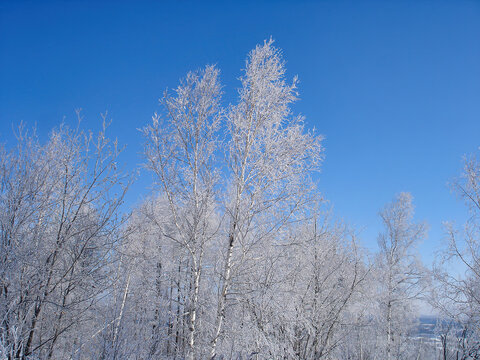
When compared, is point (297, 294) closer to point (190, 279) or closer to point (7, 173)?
point (190, 279)

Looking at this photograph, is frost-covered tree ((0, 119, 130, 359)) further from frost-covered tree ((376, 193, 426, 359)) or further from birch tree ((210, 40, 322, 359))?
frost-covered tree ((376, 193, 426, 359))

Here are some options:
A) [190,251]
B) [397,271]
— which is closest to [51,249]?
[190,251]

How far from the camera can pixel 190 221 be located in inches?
209

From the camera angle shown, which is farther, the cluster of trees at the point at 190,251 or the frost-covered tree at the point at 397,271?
the frost-covered tree at the point at 397,271

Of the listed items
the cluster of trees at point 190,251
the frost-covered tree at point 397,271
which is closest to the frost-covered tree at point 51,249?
the cluster of trees at point 190,251

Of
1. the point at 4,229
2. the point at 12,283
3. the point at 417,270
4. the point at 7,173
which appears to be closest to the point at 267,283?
the point at 12,283

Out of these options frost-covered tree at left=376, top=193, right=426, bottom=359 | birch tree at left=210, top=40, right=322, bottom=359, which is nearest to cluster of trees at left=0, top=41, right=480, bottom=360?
birch tree at left=210, top=40, right=322, bottom=359

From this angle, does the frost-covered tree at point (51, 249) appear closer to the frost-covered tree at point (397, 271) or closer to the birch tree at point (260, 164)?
the birch tree at point (260, 164)

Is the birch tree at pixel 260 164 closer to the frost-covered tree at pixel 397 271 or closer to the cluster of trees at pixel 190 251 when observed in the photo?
the cluster of trees at pixel 190 251

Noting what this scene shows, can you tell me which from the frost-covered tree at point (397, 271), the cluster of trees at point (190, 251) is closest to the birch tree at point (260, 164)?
the cluster of trees at point (190, 251)

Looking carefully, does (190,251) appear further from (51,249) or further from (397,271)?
(397,271)

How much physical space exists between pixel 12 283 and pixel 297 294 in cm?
481

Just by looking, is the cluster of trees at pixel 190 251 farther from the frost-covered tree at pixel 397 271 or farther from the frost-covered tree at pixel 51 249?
the frost-covered tree at pixel 397 271

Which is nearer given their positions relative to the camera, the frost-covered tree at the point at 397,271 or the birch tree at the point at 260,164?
the birch tree at the point at 260,164
